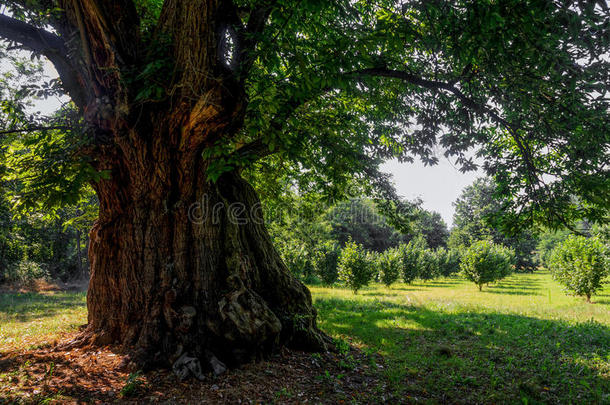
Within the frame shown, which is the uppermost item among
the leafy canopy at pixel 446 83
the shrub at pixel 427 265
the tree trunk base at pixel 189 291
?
the leafy canopy at pixel 446 83

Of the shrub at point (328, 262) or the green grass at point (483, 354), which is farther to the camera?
the shrub at point (328, 262)

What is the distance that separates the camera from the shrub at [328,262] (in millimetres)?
21484

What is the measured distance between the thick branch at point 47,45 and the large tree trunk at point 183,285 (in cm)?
160

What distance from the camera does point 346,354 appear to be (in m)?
5.64

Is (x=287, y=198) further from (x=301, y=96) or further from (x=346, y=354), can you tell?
(x=301, y=96)

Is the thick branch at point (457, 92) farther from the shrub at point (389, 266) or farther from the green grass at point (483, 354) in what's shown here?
the shrub at point (389, 266)


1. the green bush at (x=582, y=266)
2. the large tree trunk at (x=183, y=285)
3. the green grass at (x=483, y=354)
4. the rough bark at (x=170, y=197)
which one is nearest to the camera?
the rough bark at (x=170, y=197)

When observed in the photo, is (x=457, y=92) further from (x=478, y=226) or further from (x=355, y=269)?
(x=478, y=226)

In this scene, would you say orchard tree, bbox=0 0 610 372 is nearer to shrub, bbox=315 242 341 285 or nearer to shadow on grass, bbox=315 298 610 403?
shadow on grass, bbox=315 298 610 403

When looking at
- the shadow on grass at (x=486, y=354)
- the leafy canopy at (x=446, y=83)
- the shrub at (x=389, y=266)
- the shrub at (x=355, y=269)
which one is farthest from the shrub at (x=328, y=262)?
the leafy canopy at (x=446, y=83)

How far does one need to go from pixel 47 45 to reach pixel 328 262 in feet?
62.3

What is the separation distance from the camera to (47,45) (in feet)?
15.4

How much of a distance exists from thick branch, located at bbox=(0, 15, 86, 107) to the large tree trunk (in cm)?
160

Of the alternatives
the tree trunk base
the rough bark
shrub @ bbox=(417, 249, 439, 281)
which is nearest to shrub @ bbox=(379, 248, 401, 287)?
shrub @ bbox=(417, 249, 439, 281)
